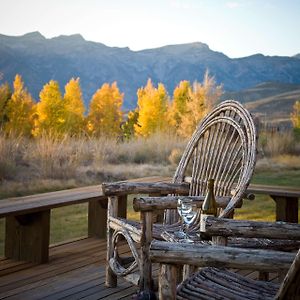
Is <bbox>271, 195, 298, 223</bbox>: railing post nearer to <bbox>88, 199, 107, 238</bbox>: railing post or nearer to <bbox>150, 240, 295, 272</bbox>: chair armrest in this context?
<bbox>88, 199, 107, 238</bbox>: railing post

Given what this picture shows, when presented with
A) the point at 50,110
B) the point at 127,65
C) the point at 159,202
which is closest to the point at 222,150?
the point at 159,202

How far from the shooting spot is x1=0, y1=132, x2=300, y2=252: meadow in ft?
17.7

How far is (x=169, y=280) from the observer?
117cm

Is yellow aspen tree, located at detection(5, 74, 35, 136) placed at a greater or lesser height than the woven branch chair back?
greater

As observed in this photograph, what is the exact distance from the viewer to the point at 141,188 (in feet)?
7.54

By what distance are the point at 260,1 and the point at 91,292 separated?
7.63 metres

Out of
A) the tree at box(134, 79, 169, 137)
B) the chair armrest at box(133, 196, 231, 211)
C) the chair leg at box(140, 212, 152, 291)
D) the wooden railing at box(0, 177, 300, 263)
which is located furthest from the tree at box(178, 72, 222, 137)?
the chair leg at box(140, 212, 152, 291)

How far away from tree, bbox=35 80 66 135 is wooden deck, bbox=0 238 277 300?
38.3ft

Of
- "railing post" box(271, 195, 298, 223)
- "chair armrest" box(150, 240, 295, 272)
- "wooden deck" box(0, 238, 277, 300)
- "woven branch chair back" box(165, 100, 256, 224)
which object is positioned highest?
"woven branch chair back" box(165, 100, 256, 224)

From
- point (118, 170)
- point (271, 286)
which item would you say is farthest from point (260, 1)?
point (271, 286)

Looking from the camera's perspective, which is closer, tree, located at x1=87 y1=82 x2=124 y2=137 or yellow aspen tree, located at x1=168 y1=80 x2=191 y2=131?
yellow aspen tree, located at x1=168 y1=80 x2=191 y2=131

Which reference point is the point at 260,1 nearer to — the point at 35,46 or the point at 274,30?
the point at 274,30

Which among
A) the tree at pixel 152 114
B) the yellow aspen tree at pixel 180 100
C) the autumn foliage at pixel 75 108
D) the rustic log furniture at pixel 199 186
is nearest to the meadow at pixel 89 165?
the rustic log furniture at pixel 199 186

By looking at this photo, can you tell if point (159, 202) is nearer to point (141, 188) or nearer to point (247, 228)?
point (141, 188)
